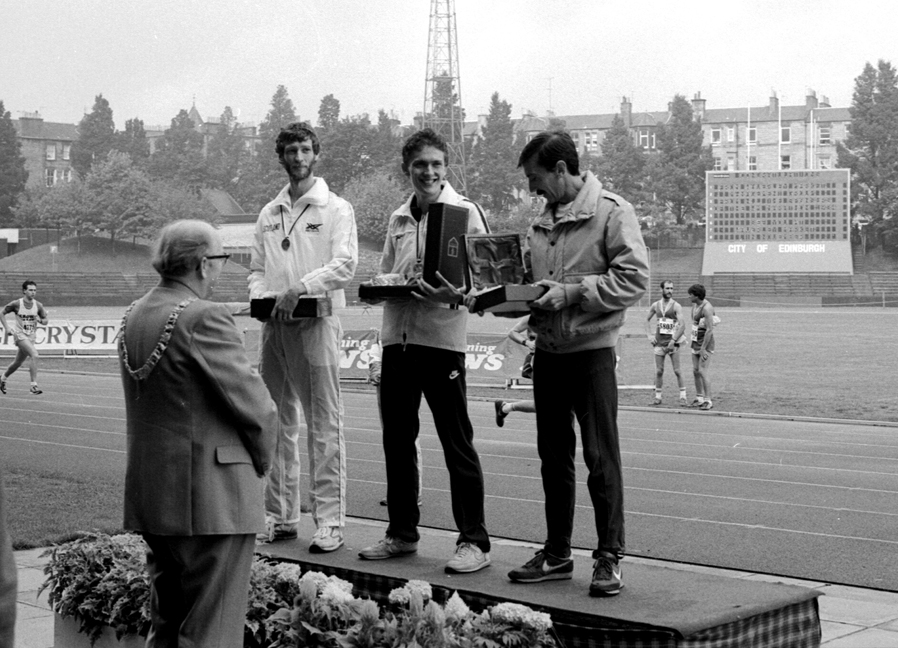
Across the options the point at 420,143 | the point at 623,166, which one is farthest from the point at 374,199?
the point at 420,143

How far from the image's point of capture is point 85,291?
62.5 metres

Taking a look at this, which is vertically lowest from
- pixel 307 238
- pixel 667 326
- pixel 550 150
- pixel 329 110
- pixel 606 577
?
pixel 606 577

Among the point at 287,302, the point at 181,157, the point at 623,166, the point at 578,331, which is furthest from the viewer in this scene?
the point at 623,166

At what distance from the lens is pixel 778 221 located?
253ft

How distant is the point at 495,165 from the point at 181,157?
2261 centimetres

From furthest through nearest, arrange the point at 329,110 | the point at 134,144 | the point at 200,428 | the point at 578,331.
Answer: the point at 134,144 < the point at 329,110 < the point at 578,331 < the point at 200,428

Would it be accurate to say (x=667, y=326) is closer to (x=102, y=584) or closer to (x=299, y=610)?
(x=102, y=584)

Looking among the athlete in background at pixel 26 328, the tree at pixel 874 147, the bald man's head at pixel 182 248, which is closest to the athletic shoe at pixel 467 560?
the bald man's head at pixel 182 248

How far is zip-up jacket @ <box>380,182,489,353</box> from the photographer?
5.71 meters

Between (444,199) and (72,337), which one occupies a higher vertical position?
(444,199)

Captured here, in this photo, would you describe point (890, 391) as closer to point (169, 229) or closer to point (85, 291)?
point (169, 229)

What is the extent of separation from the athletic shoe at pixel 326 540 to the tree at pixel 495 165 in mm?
82976

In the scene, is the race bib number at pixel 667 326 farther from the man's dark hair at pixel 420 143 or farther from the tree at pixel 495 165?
the tree at pixel 495 165

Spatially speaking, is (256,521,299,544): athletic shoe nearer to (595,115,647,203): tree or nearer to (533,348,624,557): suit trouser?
(533,348,624,557): suit trouser
